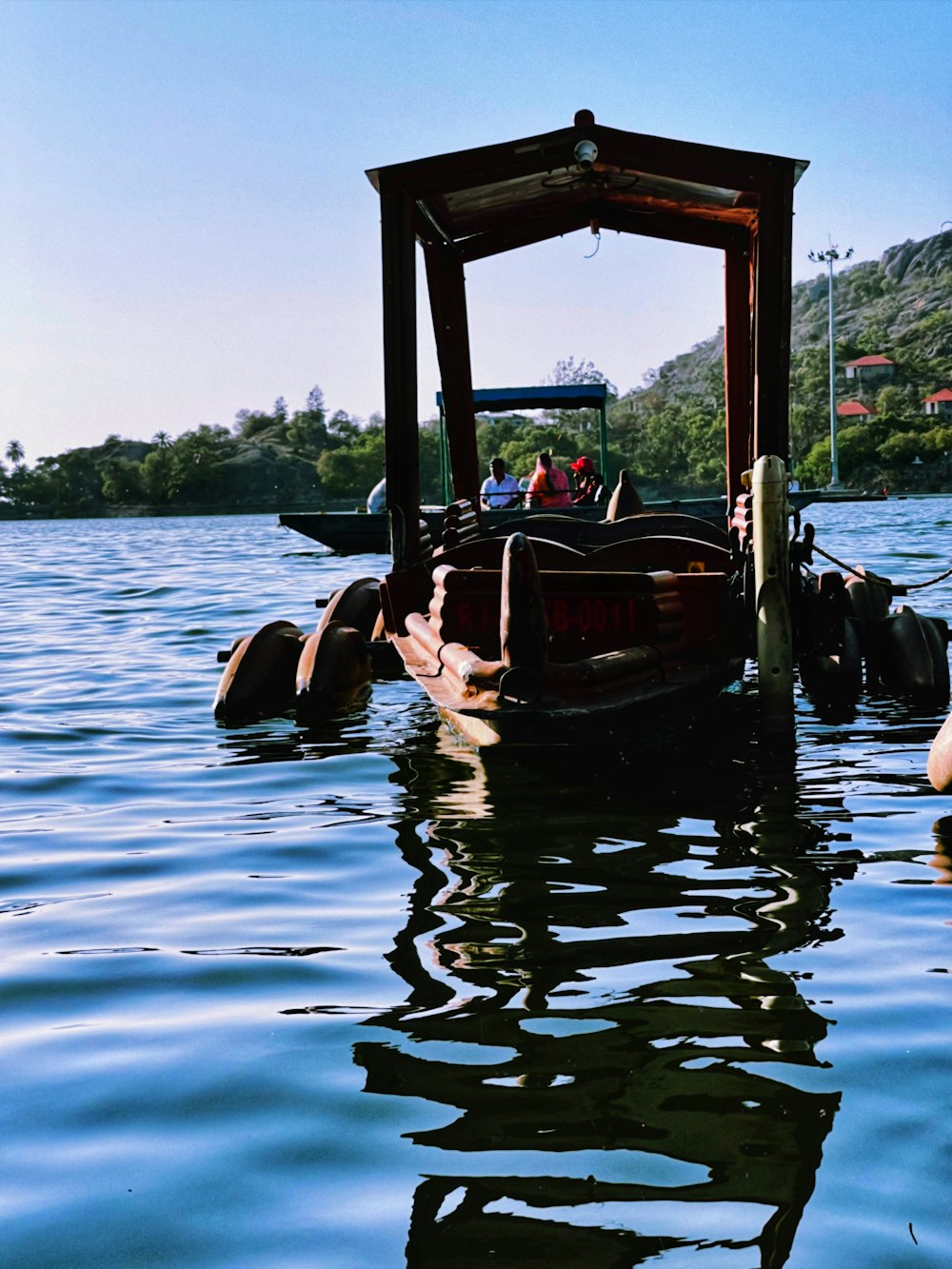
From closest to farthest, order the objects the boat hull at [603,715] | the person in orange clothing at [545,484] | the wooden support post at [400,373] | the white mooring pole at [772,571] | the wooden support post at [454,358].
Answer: the boat hull at [603,715] → the white mooring pole at [772,571] → the wooden support post at [400,373] → the wooden support post at [454,358] → the person in orange clothing at [545,484]

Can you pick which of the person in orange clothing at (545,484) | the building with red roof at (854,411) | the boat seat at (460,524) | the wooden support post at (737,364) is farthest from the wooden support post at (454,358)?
the building with red roof at (854,411)

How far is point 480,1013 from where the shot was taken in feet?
12.7

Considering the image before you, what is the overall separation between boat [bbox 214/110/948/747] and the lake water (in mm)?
450

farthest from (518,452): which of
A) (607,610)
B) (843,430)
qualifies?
(607,610)

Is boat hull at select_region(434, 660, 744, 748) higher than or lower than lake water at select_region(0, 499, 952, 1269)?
higher

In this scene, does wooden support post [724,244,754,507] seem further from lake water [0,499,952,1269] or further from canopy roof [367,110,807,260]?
lake water [0,499,952,1269]

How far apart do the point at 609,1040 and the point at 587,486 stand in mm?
15527

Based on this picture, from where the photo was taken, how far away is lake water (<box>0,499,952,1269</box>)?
2.82 meters

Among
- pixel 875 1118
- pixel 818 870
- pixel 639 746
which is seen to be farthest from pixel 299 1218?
pixel 639 746

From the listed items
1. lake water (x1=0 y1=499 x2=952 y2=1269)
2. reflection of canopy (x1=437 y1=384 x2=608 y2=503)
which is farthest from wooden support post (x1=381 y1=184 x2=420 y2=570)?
reflection of canopy (x1=437 y1=384 x2=608 y2=503)

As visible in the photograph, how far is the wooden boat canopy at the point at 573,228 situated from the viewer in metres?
8.41

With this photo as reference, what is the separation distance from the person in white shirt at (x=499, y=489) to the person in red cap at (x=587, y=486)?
90 centimetres

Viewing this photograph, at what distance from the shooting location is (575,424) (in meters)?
162

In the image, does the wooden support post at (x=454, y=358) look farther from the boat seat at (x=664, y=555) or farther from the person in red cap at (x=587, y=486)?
the person in red cap at (x=587, y=486)
